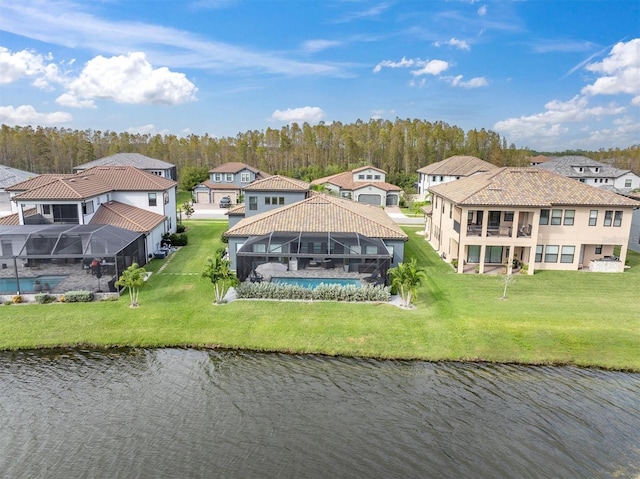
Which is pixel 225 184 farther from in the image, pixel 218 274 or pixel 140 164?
Result: pixel 218 274

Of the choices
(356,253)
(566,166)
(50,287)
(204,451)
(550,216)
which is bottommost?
(204,451)

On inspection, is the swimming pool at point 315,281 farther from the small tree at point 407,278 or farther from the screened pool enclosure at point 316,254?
the small tree at point 407,278

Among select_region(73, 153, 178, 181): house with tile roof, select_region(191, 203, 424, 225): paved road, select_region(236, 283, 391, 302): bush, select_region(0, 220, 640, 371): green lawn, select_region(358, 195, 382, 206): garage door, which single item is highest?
select_region(73, 153, 178, 181): house with tile roof

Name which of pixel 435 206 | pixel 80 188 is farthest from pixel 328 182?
pixel 80 188

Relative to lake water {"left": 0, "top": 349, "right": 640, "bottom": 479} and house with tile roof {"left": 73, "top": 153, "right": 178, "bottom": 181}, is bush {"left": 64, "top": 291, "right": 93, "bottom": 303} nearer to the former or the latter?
lake water {"left": 0, "top": 349, "right": 640, "bottom": 479}

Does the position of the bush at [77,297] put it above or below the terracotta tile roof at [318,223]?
below

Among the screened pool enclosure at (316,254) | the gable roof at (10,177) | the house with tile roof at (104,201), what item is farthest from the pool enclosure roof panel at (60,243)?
the gable roof at (10,177)

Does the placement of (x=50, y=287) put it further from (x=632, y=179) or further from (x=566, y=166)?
(x=632, y=179)

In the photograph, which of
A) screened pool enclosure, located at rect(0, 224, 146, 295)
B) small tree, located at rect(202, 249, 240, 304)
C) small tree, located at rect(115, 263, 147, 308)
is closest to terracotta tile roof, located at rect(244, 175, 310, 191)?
screened pool enclosure, located at rect(0, 224, 146, 295)
